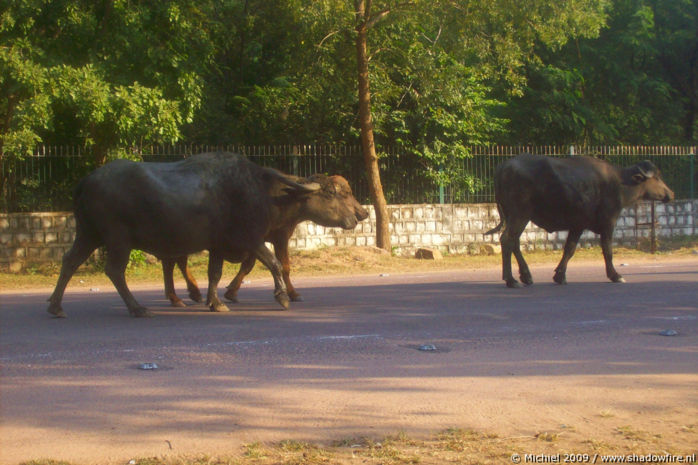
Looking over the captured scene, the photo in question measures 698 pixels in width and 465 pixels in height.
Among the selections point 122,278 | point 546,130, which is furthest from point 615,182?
point 546,130

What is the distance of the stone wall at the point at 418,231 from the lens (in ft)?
62.3

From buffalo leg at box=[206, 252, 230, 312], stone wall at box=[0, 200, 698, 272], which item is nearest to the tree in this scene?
stone wall at box=[0, 200, 698, 272]

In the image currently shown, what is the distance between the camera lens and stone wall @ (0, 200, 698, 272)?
748 inches

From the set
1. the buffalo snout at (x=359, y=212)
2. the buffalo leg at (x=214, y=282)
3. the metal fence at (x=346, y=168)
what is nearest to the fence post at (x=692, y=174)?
the metal fence at (x=346, y=168)

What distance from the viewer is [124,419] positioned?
5.78 meters

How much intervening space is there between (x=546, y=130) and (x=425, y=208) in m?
11.1

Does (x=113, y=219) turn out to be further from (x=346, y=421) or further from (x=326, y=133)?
(x=326, y=133)

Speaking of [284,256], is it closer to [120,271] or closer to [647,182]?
[120,271]

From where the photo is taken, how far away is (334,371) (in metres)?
7.28

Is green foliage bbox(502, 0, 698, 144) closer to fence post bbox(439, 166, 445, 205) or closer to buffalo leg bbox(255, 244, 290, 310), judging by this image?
fence post bbox(439, 166, 445, 205)

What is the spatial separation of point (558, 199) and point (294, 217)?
4.64m

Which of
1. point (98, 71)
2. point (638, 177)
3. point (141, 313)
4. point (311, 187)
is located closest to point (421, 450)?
point (141, 313)

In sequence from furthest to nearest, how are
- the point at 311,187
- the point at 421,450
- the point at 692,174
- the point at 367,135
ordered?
the point at 692,174 < the point at 367,135 < the point at 311,187 < the point at 421,450

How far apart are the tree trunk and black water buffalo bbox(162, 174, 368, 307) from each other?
28.1 feet
